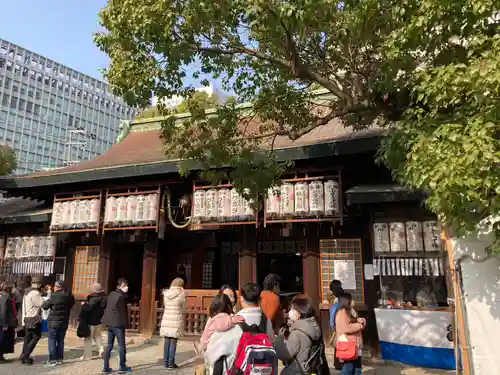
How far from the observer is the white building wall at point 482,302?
5.30 meters

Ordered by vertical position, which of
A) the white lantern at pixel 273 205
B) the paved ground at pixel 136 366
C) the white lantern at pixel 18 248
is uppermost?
the white lantern at pixel 273 205

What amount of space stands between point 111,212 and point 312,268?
5.64m

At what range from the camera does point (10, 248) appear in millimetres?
13367

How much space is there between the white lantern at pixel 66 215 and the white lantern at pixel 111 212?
1.22 m

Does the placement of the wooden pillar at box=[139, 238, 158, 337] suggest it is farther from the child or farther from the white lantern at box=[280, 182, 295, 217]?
the child

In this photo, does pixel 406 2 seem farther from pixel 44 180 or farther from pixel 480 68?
pixel 44 180

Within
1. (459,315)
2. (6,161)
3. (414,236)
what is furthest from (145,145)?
(6,161)

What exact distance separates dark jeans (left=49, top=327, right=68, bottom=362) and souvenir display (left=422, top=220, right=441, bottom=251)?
7640 millimetres

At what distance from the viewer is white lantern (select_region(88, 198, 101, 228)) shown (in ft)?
37.4

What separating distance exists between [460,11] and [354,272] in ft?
20.9

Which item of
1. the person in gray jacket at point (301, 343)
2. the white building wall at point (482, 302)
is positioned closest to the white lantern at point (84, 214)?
the person in gray jacket at point (301, 343)

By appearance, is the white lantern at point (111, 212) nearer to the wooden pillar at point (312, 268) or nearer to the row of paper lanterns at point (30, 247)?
the row of paper lanterns at point (30, 247)

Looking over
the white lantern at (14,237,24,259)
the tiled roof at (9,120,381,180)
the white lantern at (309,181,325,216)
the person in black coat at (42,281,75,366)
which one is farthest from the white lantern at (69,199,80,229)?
the white lantern at (309,181,325,216)

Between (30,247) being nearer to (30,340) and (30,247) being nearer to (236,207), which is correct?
(30,340)
